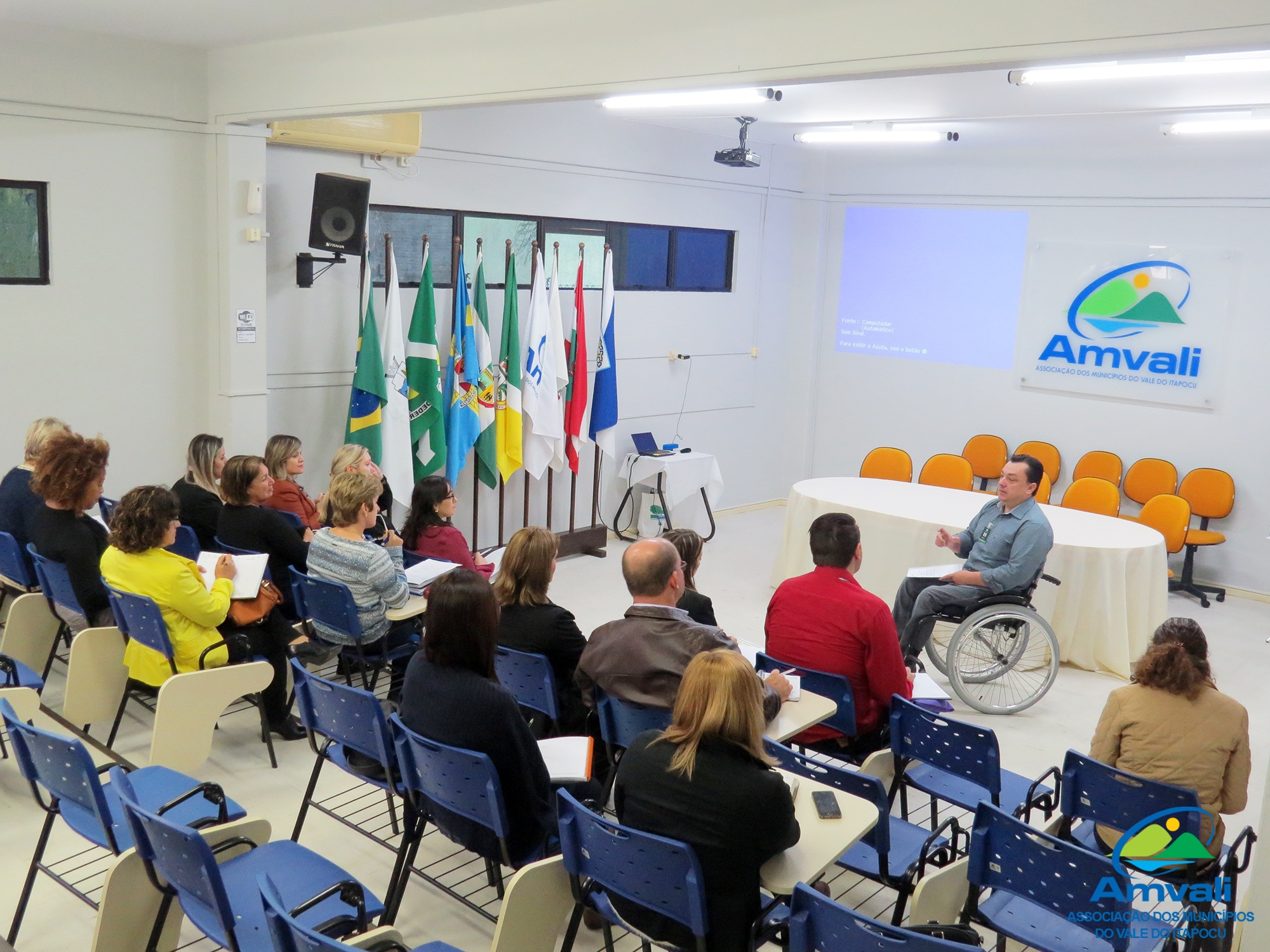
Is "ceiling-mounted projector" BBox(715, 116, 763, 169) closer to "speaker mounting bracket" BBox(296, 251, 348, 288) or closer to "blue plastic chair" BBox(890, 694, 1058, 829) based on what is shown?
"speaker mounting bracket" BBox(296, 251, 348, 288)

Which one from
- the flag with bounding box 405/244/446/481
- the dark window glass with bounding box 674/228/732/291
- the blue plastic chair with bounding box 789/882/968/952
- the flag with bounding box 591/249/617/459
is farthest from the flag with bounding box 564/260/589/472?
the blue plastic chair with bounding box 789/882/968/952

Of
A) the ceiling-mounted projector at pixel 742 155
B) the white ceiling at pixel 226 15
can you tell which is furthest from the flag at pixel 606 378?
the white ceiling at pixel 226 15

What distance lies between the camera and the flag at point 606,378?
26.1 ft

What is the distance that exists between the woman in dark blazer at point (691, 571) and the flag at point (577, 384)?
3.56m

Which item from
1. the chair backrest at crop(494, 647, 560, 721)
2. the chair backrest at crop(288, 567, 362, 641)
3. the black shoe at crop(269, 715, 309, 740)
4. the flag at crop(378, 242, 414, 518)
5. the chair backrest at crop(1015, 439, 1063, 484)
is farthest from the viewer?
the chair backrest at crop(1015, 439, 1063, 484)

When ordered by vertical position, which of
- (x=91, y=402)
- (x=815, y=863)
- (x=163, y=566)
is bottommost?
(x=815, y=863)

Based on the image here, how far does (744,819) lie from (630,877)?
0.34 meters

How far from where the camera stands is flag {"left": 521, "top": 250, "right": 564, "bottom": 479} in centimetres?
746

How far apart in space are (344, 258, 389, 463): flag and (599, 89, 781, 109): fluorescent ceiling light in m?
1.86

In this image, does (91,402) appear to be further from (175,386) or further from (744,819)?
(744,819)

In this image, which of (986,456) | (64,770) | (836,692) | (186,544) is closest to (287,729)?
(186,544)

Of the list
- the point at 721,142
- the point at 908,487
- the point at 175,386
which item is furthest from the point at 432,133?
the point at 908,487

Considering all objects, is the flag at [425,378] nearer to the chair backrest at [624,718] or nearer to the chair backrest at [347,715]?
the chair backrest at [347,715]

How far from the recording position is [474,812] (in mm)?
2980
